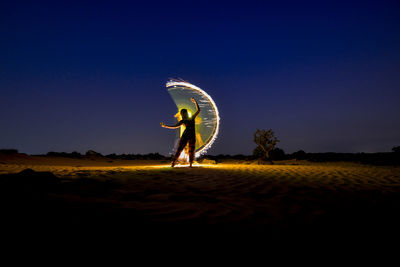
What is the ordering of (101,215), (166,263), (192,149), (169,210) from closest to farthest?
1. (166,263)
2. (101,215)
3. (169,210)
4. (192,149)

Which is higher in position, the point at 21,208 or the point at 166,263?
the point at 21,208

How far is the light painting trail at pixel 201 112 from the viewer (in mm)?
9720

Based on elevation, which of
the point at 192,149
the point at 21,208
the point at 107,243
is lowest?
the point at 107,243

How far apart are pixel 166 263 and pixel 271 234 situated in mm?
1105

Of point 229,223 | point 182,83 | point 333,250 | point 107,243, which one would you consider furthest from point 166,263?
point 182,83

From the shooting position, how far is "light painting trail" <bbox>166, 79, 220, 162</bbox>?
9.72 meters

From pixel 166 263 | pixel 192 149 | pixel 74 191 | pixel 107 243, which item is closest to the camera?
pixel 166 263

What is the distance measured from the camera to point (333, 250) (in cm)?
165

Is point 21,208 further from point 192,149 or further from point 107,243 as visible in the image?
point 192,149

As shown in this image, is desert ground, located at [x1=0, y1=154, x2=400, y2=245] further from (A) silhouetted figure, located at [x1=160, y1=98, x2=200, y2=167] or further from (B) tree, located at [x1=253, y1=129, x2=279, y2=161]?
(B) tree, located at [x1=253, y1=129, x2=279, y2=161]

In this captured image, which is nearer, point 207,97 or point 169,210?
point 169,210

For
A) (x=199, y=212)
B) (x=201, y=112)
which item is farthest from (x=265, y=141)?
(x=199, y=212)

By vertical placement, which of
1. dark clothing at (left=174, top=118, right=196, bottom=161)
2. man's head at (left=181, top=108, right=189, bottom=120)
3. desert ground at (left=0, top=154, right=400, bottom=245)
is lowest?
desert ground at (left=0, top=154, right=400, bottom=245)

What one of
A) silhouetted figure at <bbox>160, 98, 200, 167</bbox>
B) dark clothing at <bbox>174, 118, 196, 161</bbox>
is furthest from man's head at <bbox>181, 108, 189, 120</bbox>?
dark clothing at <bbox>174, 118, 196, 161</bbox>
